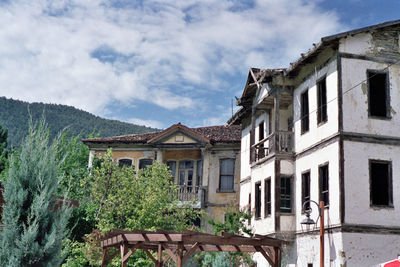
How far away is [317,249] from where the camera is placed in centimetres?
1906

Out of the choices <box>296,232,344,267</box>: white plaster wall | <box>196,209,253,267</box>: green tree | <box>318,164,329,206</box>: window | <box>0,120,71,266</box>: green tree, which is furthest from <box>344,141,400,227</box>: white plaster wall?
<box>0,120,71,266</box>: green tree

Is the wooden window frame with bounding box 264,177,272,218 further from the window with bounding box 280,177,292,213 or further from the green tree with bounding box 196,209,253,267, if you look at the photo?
the green tree with bounding box 196,209,253,267

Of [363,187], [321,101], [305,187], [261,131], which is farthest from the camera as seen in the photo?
[261,131]

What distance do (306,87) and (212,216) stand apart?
1398 centimetres

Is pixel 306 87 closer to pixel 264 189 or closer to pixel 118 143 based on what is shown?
pixel 264 189

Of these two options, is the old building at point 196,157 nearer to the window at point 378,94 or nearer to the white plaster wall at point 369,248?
the window at point 378,94

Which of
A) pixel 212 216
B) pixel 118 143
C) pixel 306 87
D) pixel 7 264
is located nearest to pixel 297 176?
pixel 306 87

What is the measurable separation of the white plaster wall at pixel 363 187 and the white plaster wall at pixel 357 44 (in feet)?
11.4

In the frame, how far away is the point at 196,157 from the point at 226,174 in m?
2.45

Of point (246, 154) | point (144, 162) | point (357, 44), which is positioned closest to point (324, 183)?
point (357, 44)

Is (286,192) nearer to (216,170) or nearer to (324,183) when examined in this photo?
(324,183)

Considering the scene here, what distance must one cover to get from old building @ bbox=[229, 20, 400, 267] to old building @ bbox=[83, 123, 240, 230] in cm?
1044

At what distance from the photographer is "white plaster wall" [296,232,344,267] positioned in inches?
688

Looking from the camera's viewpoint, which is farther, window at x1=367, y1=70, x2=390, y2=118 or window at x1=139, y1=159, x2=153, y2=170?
window at x1=139, y1=159, x2=153, y2=170
